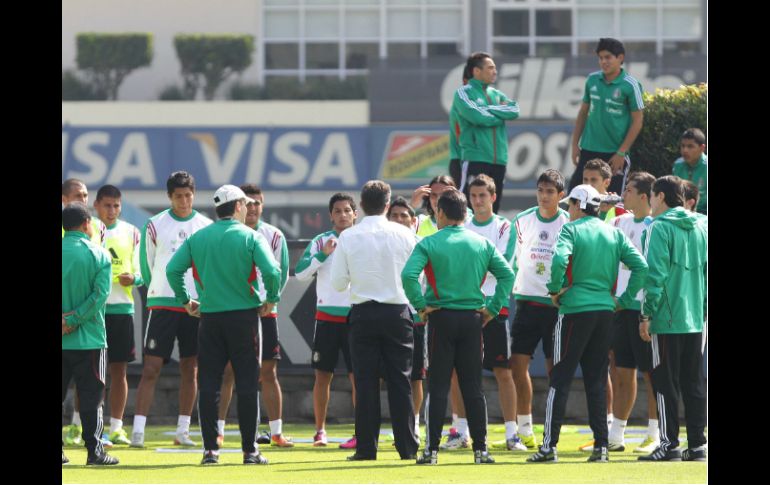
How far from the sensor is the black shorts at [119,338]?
12.3 metres

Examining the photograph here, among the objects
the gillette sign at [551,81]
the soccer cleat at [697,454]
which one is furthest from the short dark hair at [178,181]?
the gillette sign at [551,81]

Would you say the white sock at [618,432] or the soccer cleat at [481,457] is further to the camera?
the white sock at [618,432]

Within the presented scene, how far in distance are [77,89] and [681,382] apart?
32.5 metres

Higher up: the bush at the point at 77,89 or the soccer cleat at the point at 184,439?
the bush at the point at 77,89

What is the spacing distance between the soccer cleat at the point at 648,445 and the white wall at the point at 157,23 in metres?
32.1

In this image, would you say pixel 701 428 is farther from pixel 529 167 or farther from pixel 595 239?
pixel 529 167

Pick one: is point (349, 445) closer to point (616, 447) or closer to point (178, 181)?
point (616, 447)

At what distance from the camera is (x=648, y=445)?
1182 centimetres

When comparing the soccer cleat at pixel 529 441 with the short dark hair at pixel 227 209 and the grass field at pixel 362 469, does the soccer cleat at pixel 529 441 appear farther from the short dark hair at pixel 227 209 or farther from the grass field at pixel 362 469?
the short dark hair at pixel 227 209

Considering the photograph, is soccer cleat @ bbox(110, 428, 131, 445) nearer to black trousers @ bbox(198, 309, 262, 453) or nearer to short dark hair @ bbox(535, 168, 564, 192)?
Answer: black trousers @ bbox(198, 309, 262, 453)

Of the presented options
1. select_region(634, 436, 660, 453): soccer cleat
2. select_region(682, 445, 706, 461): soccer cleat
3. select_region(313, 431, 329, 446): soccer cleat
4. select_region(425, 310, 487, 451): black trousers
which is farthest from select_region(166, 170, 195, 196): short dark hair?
select_region(682, 445, 706, 461): soccer cleat

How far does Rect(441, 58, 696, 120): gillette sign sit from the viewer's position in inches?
1145

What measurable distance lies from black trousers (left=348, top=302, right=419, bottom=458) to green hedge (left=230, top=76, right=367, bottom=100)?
100ft
